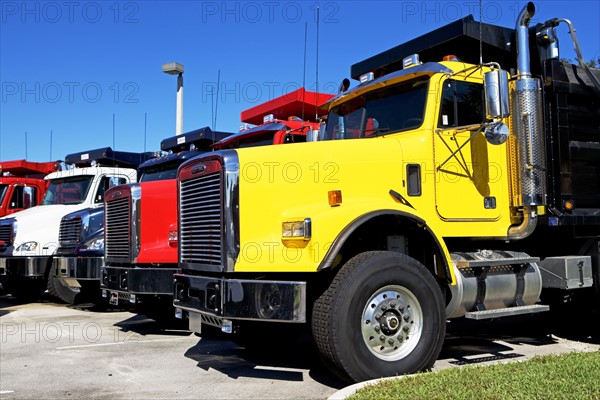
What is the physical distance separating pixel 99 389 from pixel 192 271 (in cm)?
129

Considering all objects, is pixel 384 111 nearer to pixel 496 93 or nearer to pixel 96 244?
pixel 496 93

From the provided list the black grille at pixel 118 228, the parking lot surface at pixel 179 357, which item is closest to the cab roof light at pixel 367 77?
the parking lot surface at pixel 179 357

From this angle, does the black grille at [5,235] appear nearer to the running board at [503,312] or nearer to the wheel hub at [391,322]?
the wheel hub at [391,322]

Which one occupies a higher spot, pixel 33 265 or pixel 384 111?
pixel 384 111

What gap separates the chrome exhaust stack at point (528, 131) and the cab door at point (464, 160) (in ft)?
0.81

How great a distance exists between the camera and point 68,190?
12250 mm

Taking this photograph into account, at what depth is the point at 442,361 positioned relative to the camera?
6.20 meters

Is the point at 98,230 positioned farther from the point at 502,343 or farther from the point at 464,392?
the point at 464,392

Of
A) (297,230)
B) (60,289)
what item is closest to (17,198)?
(60,289)

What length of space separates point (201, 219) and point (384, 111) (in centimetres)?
219

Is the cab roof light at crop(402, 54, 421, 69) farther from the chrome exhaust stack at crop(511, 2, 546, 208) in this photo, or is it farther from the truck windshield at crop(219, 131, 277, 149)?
the truck windshield at crop(219, 131, 277, 149)

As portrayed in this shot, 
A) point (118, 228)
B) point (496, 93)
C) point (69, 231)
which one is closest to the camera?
point (496, 93)

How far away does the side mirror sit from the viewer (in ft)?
17.8

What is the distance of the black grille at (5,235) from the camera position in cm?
1208
